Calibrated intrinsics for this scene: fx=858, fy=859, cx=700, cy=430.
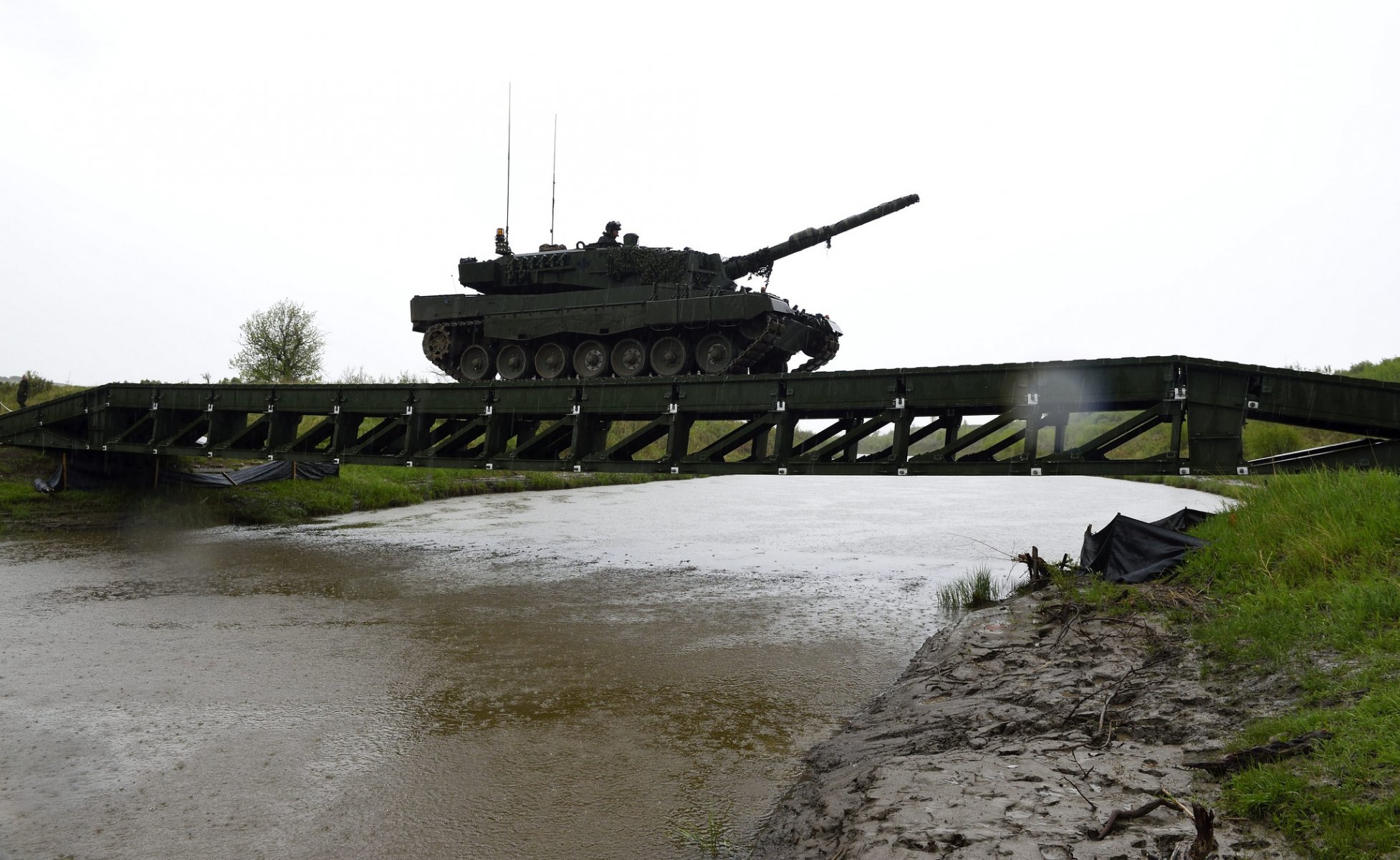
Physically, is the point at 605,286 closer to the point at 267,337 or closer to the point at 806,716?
the point at 806,716

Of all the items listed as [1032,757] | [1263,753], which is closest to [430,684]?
[1032,757]

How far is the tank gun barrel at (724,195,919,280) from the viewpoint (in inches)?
540

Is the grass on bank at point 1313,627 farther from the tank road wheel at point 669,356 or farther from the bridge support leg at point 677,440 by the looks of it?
the tank road wheel at point 669,356

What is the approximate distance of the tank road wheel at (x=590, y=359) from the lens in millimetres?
13320

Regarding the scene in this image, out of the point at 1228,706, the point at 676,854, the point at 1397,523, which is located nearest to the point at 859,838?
the point at 676,854

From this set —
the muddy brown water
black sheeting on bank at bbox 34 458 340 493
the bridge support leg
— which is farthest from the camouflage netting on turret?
black sheeting on bank at bbox 34 458 340 493

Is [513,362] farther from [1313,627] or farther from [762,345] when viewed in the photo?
[1313,627]

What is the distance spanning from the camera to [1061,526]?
603 inches

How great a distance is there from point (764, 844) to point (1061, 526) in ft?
43.3

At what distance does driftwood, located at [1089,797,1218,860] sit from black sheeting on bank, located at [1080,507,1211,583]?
16.4ft

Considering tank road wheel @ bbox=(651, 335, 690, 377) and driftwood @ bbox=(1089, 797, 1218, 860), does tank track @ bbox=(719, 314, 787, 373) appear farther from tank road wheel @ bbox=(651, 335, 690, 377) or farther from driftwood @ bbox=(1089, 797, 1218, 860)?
driftwood @ bbox=(1089, 797, 1218, 860)

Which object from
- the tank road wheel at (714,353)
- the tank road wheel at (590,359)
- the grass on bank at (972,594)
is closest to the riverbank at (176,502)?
the tank road wheel at (590,359)

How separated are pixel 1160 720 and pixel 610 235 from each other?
12.0 meters

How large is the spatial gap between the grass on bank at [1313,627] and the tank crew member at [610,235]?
9.44m
